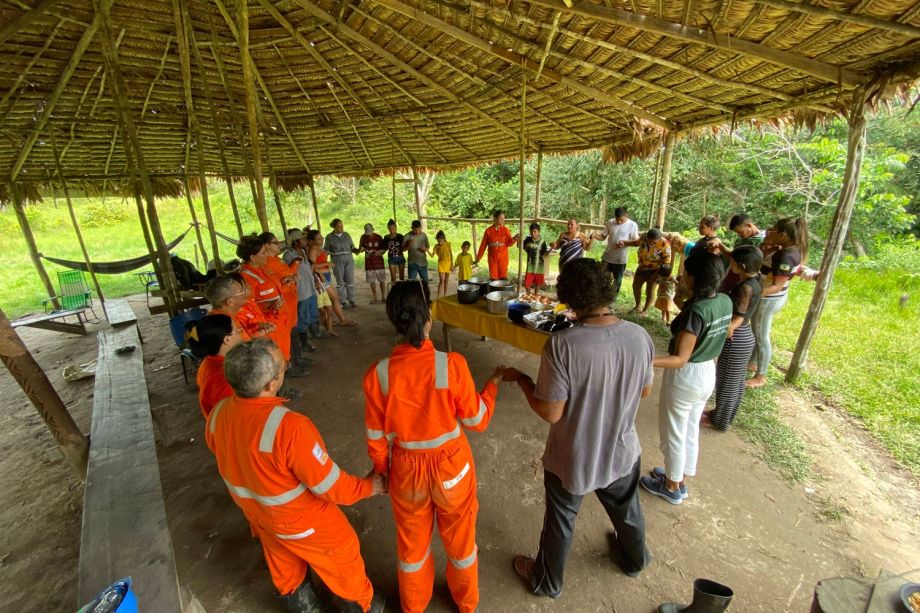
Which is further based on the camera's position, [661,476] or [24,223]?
[24,223]

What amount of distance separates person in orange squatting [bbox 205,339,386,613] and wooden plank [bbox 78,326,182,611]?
1.38ft

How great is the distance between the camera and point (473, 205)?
18516mm

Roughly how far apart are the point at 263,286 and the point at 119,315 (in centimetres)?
323

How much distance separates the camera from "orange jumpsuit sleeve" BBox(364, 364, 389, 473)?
60.4 inches

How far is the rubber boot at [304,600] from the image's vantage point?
1846 millimetres

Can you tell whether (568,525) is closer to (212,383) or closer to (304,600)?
(304,600)

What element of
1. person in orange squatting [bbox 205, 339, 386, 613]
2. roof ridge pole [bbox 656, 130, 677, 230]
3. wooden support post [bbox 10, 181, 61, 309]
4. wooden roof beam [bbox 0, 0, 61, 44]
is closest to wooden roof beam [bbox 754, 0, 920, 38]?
roof ridge pole [bbox 656, 130, 677, 230]

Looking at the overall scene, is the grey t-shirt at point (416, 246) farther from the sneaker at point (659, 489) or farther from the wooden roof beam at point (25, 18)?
the sneaker at point (659, 489)

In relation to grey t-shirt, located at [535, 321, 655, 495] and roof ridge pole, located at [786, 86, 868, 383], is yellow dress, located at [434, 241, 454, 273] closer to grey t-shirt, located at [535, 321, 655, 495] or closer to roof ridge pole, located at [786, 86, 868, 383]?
roof ridge pole, located at [786, 86, 868, 383]

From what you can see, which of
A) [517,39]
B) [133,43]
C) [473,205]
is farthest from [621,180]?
[133,43]

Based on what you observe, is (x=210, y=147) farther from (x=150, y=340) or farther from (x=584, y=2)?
(x=584, y=2)

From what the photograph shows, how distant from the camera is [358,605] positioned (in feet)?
6.16

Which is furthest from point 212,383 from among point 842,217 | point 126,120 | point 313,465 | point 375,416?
point 842,217

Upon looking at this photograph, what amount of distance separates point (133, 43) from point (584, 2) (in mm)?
5197
